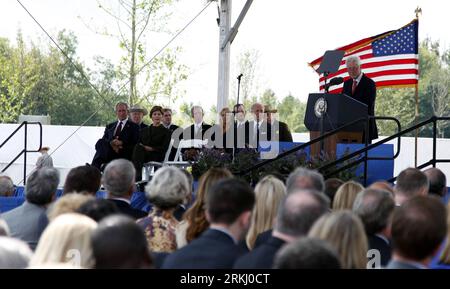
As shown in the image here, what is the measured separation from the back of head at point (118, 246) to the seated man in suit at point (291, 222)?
805mm

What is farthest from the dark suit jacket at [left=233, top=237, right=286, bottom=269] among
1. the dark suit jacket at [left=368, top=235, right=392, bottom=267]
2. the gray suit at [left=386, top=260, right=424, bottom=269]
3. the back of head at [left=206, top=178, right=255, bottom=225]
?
the dark suit jacket at [left=368, top=235, right=392, bottom=267]

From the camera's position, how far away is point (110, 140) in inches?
510

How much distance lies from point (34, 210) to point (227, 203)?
80.4 inches

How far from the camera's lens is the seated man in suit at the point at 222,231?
13.4ft

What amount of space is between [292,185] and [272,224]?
2.14 ft

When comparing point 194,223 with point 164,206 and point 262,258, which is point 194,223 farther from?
point 262,258

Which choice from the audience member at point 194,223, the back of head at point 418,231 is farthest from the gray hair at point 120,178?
the back of head at point 418,231

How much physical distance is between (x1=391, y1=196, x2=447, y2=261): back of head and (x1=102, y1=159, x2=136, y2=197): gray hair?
2875 millimetres

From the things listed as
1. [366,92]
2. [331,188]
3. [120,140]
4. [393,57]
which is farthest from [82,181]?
[393,57]

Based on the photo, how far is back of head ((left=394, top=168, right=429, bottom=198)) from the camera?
578cm

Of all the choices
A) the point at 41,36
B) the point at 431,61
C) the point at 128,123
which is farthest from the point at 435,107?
the point at 128,123

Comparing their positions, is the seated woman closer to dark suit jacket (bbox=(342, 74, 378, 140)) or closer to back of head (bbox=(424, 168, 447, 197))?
dark suit jacket (bbox=(342, 74, 378, 140))

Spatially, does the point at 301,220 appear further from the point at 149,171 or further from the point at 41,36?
the point at 41,36

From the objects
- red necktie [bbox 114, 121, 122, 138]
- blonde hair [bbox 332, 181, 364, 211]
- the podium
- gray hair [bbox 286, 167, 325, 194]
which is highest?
the podium
